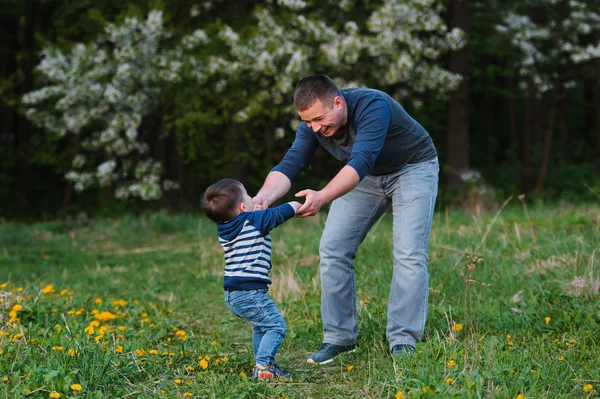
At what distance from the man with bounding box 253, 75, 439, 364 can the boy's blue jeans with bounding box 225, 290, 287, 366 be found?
1.69 ft

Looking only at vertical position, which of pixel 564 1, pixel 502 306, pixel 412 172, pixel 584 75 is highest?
pixel 564 1

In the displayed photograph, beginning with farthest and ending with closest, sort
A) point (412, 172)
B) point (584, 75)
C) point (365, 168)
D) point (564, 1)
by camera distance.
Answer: point (584, 75), point (564, 1), point (412, 172), point (365, 168)

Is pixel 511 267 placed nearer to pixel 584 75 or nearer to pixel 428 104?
pixel 428 104

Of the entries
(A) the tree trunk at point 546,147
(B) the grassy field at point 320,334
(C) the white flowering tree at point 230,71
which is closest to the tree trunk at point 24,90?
(C) the white flowering tree at point 230,71

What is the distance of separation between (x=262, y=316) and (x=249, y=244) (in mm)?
422

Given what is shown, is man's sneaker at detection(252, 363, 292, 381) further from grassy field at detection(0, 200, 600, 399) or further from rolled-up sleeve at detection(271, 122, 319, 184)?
rolled-up sleeve at detection(271, 122, 319, 184)

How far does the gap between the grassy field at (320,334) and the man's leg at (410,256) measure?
157 mm

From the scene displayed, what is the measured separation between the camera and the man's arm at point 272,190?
4184 millimetres

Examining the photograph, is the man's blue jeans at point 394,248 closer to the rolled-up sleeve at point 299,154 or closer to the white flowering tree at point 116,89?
the rolled-up sleeve at point 299,154

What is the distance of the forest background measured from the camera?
43.3 feet

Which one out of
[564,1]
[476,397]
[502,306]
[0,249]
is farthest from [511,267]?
[564,1]

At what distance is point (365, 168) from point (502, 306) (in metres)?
1.77

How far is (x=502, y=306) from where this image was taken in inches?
199

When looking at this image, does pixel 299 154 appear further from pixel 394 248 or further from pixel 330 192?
pixel 394 248
